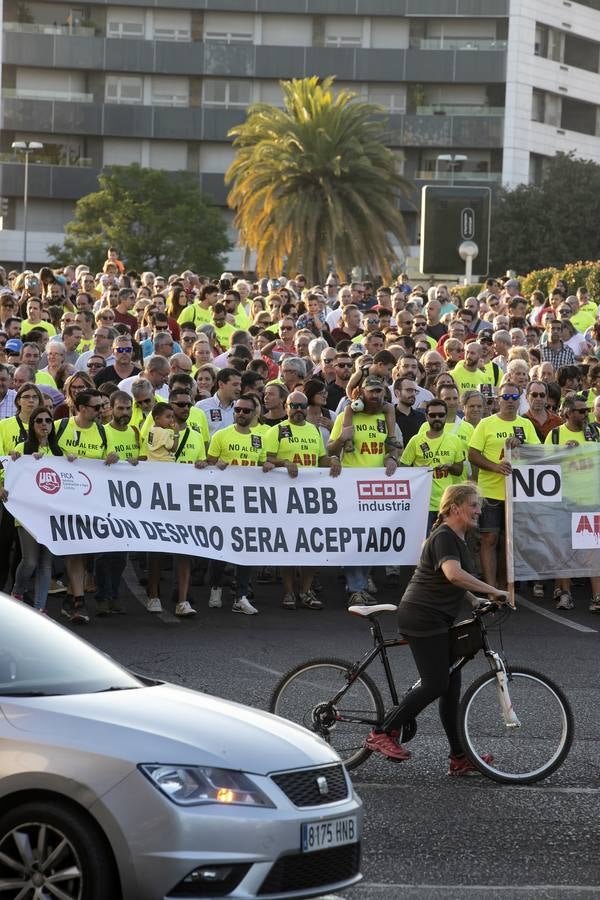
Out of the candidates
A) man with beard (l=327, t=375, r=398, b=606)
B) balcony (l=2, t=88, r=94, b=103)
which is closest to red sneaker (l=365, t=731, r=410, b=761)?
man with beard (l=327, t=375, r=398, b=606)

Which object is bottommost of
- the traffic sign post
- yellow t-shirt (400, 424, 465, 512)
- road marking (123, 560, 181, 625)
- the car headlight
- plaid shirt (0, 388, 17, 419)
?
road marking (123, 560, 181, 625)

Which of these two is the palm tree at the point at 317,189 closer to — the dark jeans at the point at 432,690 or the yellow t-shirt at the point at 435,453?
the yellow t-shirt at the point at 435,453

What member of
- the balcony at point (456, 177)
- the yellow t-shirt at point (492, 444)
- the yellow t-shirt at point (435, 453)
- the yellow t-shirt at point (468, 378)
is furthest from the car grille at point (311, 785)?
the balcony at point (456, 177)

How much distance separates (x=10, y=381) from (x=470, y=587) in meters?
7.54

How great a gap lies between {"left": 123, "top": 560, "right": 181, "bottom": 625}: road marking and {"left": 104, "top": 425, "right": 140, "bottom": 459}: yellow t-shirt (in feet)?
4.77

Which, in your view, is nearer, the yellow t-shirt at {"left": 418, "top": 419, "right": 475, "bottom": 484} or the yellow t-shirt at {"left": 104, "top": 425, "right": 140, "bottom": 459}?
the yellow t-shirt at {"left": 104, "top": 425, "right": 140, "bottom": 459}

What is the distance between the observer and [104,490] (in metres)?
14.6

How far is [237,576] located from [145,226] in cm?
5970

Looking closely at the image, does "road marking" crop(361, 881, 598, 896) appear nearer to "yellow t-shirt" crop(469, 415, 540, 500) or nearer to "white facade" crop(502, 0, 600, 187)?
"yellow t-shirt" crop(469, 415, 540, 500)

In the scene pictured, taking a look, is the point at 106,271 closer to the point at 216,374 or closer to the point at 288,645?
the point at 216,374

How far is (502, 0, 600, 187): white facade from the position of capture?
8519 centimetres

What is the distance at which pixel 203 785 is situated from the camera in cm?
608

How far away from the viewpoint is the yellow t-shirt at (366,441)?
15.6m

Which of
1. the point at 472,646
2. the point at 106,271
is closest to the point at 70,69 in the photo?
the point at 106,271
